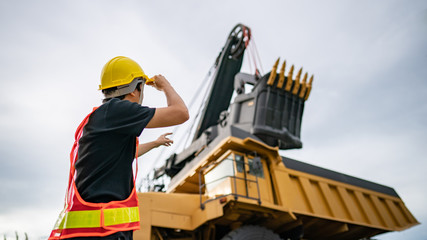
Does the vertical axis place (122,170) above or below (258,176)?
below

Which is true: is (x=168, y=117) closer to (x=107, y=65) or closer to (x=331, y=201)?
(x=107, y=65)

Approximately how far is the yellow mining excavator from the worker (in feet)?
13.1

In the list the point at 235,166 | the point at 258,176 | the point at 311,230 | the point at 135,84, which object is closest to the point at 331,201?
the point at 311,230

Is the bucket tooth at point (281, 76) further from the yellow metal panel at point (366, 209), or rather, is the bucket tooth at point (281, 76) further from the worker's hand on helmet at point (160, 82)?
the worker's hand on helmet at point (160, 82)

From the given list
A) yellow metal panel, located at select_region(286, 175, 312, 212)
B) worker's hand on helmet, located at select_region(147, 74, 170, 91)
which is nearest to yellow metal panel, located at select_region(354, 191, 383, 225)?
yellow metal panel, located at select_region(286, 175, 312, 212)

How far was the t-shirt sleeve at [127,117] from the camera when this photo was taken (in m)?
1.53

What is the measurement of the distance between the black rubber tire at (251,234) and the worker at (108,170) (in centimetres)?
494

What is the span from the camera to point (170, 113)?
5.39ft

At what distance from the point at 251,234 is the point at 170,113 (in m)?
5.36

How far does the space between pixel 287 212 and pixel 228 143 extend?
2.01 meters

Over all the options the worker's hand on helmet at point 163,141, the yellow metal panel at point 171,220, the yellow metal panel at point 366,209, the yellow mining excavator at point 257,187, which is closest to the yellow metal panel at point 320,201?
the yellow mining excavator at point 257,187

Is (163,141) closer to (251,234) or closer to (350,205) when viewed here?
(251,234)

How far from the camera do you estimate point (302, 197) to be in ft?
25.6

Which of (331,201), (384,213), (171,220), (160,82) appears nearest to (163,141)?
(160,82)
